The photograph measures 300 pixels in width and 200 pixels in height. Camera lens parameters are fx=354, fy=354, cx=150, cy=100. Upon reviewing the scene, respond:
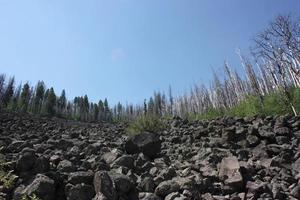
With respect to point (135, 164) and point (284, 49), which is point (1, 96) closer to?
point (284, 49)

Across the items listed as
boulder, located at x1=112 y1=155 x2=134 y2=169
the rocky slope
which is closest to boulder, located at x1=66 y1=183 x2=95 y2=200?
the rocky slope

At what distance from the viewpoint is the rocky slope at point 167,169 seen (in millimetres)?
6727

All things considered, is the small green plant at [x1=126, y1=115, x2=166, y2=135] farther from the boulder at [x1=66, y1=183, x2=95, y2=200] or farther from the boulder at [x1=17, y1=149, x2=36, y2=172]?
the boulder at [x1=66, y1=183, x2=95, y2=200]

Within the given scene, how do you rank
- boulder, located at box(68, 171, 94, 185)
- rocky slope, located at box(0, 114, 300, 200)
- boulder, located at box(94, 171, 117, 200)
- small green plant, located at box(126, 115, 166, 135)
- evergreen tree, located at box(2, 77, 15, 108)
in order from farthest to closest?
evergreen tree, located at box(2, 77, 15, 108), small green plant, located at box(126, 115, 166, 135), boulder, located at box(68, 171, 94, 185), rocky slope, located at box(0, 114, 300, 200), boulder, located at box(94, 171, 117, 200)

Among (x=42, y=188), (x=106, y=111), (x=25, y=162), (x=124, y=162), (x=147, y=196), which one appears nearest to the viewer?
(x=42, y=188)

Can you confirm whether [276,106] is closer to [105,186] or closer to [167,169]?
[167,169]

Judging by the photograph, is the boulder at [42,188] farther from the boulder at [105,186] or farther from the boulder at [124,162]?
the boulder at [124,162]

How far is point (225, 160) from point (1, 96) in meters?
56.1

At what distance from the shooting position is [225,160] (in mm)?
8305

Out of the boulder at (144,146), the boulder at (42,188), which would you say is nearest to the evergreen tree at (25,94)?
the boulder at (144,146)

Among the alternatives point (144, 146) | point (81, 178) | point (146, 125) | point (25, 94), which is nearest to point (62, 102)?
point (25, 94)

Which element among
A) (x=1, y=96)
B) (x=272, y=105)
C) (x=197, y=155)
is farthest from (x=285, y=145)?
(x=1, y=96)

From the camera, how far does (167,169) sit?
8133 millimetres

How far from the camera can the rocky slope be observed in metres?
6.73
